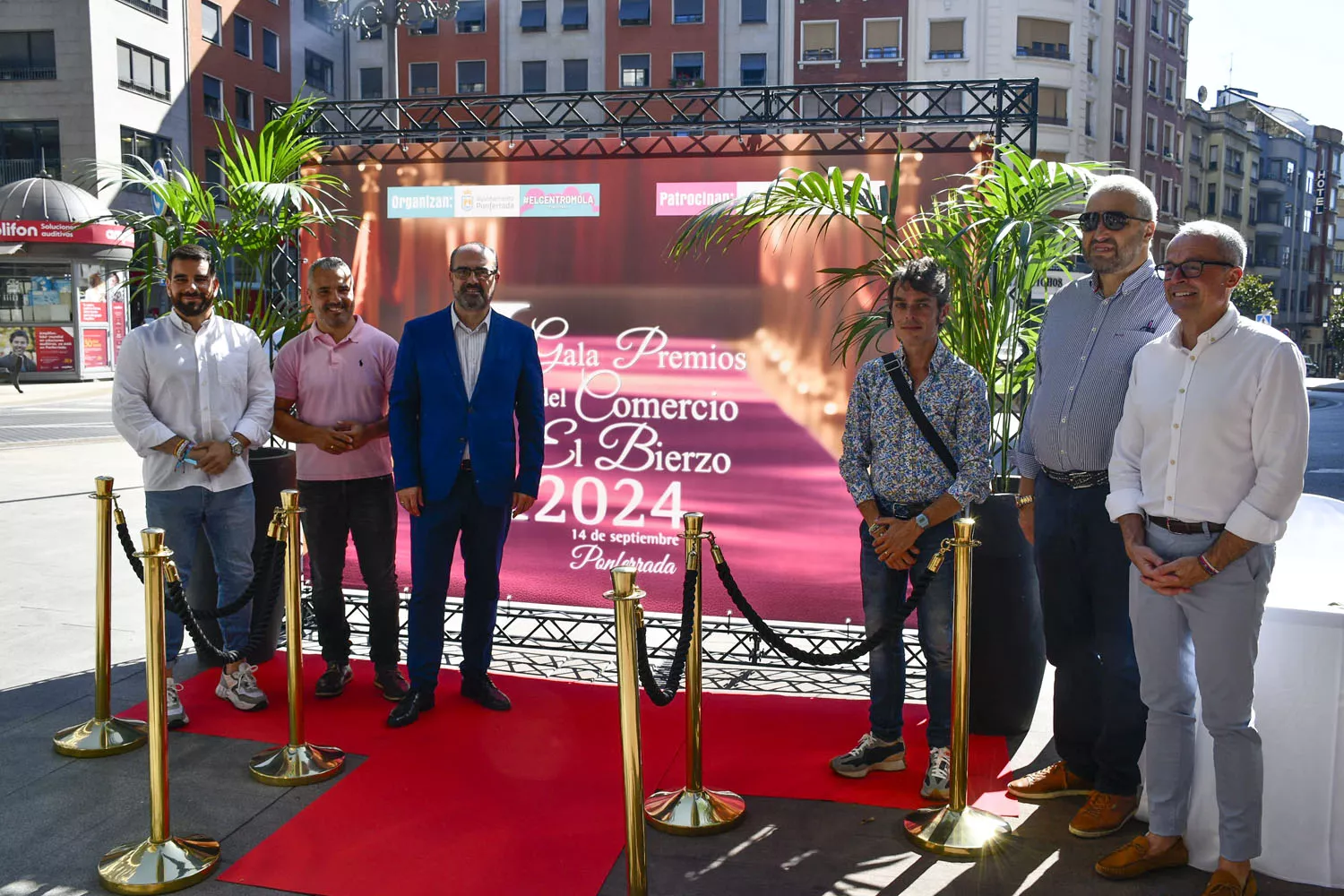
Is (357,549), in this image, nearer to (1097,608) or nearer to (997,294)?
(997,294)

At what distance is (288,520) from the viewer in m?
3.94

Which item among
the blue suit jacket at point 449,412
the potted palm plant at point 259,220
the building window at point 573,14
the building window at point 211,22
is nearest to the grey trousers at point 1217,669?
the blue suit jacket at point 449,412

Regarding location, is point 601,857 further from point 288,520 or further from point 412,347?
point 412,347

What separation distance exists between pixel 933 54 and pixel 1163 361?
3793cm

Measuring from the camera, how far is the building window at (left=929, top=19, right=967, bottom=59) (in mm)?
37469

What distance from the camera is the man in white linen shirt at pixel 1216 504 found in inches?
111

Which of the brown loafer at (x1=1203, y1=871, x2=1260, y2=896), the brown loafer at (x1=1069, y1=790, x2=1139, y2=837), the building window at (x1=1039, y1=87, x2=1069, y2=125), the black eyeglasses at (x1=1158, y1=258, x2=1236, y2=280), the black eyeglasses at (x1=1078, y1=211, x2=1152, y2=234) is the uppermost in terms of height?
the building window at (x1=1039, y1=87, x2=1069, y2=125)

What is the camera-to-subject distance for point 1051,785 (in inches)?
149

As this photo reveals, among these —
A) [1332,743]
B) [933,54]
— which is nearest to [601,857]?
[1332,743]

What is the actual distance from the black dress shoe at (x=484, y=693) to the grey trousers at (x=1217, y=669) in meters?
2.61

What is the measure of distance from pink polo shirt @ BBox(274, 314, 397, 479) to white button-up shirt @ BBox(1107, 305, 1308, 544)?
3022mm

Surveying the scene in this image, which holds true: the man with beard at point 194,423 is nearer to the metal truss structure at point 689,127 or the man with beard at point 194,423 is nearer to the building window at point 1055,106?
the metal truss structure at point 689,127

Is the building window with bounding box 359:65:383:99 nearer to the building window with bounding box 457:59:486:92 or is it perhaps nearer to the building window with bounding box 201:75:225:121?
the building window with bounding box 457:59:486:92

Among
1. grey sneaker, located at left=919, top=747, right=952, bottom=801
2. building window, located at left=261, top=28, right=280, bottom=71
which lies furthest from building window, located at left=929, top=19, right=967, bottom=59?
grey sneaker, located at left=919, top=747, right=952, bottom=801
